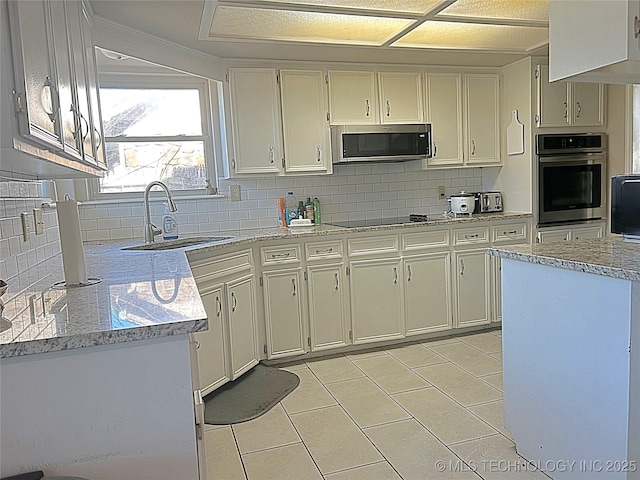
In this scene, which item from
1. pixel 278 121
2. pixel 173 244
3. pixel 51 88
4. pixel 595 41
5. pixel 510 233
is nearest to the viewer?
pixel 51 88

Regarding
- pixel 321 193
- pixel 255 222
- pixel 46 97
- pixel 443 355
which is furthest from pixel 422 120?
pixel 46 97

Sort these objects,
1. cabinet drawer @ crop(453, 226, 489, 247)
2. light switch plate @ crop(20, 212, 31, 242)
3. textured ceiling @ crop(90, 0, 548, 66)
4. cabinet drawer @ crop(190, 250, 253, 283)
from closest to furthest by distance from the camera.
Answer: light switch plate @ crop(20, 212, 31, 242) < textured ceiling @ crop(90, 0, 548, 66) < cabinet drawer @ crop(190, 250, 253, 283) < cabinet drawer @ crop(453, 226, 489, 247)

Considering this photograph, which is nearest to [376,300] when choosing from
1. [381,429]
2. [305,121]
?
[381,429]

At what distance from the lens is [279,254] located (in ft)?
11.2

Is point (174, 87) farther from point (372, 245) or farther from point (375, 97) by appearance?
point (372, 245)

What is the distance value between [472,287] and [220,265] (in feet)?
6.98

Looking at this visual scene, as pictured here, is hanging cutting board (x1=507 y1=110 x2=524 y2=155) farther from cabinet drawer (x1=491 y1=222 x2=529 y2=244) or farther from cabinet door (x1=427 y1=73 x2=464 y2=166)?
cabinet drawer (x1=491 y1=222 x2=529 y2=244)

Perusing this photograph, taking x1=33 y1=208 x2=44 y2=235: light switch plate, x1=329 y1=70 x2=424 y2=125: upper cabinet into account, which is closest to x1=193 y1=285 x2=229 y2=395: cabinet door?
x1=33 y1=208 x2=44 y2=235: light switch plate

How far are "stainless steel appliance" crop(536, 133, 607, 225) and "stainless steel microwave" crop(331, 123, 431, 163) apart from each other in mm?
964

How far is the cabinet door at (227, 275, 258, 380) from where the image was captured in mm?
3035

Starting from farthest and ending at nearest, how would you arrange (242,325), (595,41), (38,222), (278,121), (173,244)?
1. (278,121)
2. (173,244)
3. (242,325)
4. (38,222)
5. (595,41)

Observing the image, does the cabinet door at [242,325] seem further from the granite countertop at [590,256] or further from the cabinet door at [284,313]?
the granite countertop at [590,256]

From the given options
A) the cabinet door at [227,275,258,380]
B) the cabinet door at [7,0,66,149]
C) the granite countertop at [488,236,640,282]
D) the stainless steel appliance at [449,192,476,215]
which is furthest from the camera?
the stainless steel appliance at [449,192,476,215]

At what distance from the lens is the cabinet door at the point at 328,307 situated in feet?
11.6
